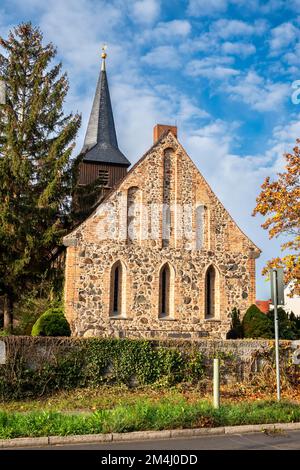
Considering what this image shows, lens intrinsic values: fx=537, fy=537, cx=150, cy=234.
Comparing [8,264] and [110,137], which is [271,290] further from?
[110,137]

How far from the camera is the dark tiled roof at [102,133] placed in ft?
105

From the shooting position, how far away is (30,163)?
1035 inches

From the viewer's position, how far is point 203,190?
24219 mm

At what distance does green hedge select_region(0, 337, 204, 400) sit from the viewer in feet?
45.7

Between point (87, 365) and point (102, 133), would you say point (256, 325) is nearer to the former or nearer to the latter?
point (87, 365)

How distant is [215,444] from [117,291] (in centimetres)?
1354

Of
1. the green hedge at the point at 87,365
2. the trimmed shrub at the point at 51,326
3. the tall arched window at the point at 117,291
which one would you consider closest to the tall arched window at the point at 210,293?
the tall arched window at the point at 117,291

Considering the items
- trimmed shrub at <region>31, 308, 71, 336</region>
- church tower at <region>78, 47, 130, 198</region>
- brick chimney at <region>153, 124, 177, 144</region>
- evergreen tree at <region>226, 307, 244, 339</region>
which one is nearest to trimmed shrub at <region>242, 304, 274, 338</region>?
evergreen tree at <region>226, 307, 244, 339</region>

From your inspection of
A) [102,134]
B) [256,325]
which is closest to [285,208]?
[256,325]

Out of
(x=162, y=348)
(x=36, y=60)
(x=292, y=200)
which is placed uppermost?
(x=36, y=60)

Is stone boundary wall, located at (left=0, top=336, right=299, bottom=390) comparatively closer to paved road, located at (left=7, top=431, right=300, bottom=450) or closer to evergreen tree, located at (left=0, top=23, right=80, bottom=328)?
paved road, located at (left=7, top=431, right=300, bottom=450)

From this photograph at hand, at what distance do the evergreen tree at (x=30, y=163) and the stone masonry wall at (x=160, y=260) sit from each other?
142 inches
